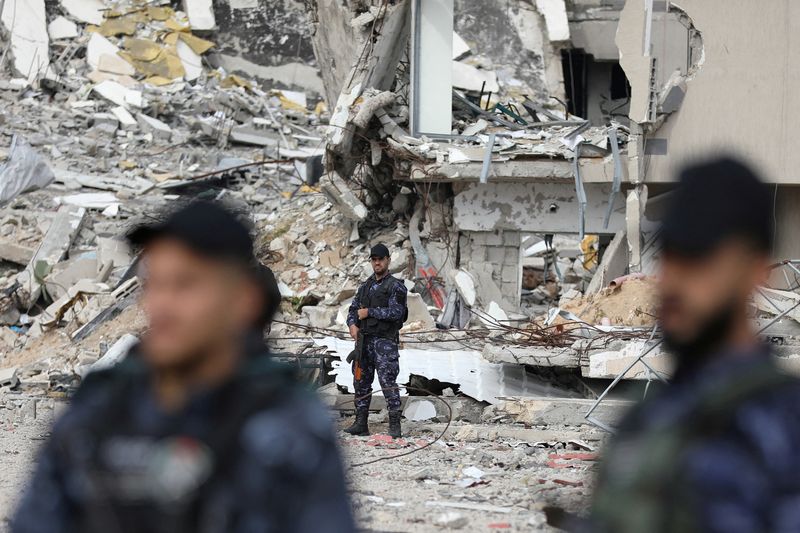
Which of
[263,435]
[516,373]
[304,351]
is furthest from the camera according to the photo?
[304,351]

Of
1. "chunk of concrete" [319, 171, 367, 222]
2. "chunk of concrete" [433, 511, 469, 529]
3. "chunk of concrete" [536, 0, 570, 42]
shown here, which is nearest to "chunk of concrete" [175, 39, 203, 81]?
"chunk of concrete" [536, 0, 570, 42]

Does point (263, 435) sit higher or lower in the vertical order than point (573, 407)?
higher

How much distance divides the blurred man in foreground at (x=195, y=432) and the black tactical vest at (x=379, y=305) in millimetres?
6746

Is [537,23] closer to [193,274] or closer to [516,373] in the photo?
[516,373]

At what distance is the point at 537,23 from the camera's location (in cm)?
2733

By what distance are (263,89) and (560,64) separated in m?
7.77

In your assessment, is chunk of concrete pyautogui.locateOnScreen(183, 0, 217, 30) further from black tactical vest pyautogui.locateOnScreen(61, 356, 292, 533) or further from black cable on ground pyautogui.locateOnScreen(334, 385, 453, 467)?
black tactical vest pyautogui.locateOnScreen(61, 356, 292, 533)

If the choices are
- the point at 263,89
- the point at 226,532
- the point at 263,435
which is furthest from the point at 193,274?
the point at 263,89

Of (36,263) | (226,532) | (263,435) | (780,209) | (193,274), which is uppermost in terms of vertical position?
(193,274)

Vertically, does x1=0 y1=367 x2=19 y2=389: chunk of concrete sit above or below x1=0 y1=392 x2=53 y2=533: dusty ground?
below

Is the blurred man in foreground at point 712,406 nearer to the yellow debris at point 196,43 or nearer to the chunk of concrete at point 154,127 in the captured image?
the chunk of concrete at point 154,127

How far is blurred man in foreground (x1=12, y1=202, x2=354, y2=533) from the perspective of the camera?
2.04 m

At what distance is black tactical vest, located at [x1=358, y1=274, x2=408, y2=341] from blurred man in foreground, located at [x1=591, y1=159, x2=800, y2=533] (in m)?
6.87

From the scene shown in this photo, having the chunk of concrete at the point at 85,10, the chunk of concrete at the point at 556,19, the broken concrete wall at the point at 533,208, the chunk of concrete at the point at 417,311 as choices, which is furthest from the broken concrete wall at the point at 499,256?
the chunk of concrete at the point at 85,10
